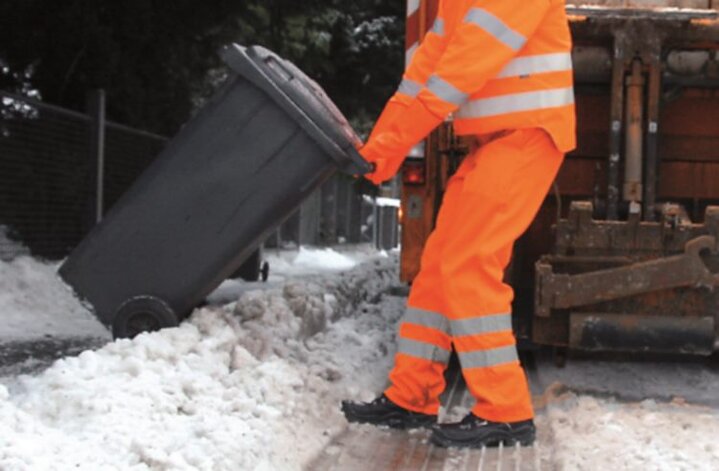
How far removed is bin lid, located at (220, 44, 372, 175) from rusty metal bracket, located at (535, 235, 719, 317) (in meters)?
1.04

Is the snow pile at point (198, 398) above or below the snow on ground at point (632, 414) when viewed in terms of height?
above

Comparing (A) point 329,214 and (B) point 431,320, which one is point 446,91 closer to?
(B) point 431,320

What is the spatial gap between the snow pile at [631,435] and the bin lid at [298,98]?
4.69ft

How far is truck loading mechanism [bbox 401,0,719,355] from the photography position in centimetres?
475

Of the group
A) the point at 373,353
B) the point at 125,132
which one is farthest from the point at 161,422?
the point at 125,132

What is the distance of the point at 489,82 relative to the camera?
13.6 feet

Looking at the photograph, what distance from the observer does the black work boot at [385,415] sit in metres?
4.34

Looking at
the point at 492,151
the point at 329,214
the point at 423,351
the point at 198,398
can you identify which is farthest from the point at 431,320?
the point at 329,214

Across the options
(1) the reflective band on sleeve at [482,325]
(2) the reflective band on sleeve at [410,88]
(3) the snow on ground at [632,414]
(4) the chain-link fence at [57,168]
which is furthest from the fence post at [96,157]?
(1) the reflective band on sleeve at [482,325]

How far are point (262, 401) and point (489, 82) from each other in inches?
59.8

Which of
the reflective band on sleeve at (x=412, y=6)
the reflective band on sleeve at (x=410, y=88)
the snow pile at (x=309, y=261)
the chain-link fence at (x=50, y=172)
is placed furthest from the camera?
the snow pile at (x=309, y=261)

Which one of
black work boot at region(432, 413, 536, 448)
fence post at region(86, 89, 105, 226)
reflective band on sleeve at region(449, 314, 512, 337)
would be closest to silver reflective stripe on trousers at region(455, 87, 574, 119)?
reflective band on sleeve at region(449, 314, 512, 337)

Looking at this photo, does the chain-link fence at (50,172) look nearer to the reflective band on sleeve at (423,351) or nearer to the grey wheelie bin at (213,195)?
the grey wheelie bin at (213,195)

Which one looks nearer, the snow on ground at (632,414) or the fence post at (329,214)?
the snow on ground at (632,414)
